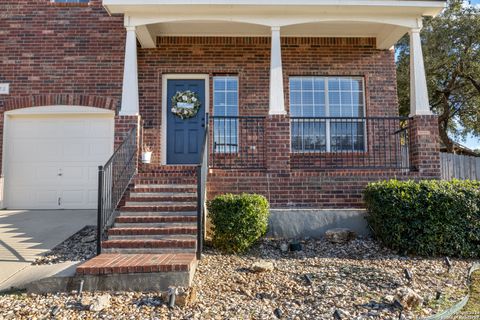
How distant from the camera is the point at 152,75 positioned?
26.1 ft

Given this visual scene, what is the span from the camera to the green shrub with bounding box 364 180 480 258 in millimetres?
5055

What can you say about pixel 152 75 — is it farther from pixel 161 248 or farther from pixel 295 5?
pixel 161 248

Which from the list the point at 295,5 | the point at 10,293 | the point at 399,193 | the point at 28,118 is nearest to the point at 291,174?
the point at 399,193

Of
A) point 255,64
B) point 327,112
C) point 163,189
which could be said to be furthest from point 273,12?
point 163,189

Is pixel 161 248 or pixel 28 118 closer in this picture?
pixel 161 248

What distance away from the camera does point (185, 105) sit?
7875 mm

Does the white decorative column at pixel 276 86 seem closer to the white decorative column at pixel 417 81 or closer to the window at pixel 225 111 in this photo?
the window at pixel 225 111

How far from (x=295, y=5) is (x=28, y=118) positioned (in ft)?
20.1

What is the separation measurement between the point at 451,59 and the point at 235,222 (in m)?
12.2

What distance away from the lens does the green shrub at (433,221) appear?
505 centimetres

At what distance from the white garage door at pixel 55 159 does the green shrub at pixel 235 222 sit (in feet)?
12.9

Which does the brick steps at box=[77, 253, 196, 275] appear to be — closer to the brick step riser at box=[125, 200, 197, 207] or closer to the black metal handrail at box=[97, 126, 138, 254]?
the black metal handrail at box=[97, 126, 138, 254]

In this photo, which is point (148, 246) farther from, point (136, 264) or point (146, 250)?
point (136, 264)

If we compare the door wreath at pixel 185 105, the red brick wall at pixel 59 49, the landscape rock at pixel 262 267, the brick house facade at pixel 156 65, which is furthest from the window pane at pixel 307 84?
the landscape rock at pixel 262 267
